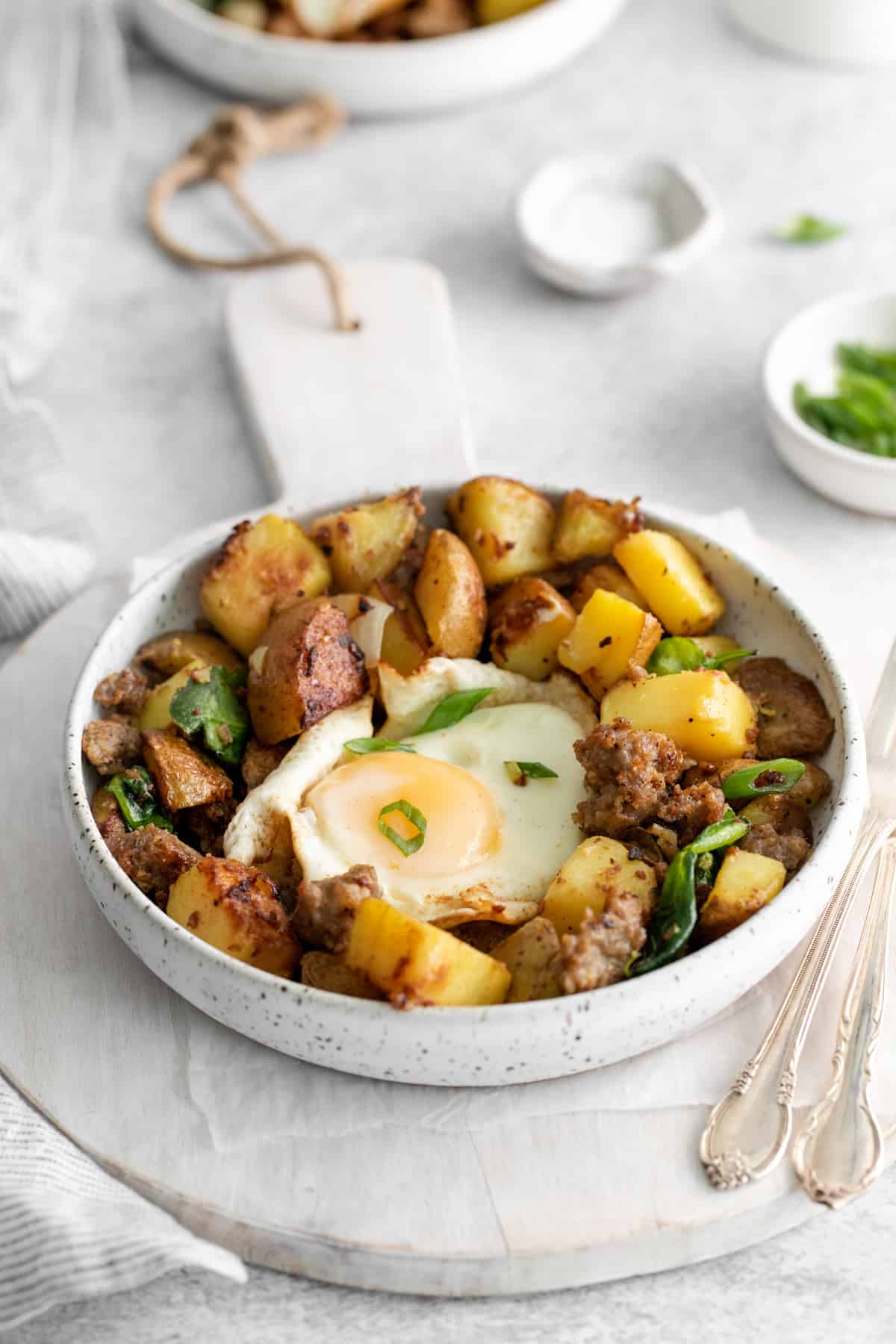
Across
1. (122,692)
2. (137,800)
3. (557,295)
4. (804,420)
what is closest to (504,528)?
(122,692)

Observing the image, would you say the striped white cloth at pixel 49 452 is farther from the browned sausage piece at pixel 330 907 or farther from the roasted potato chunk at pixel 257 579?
the roasted potato chunk at pixel 257 579

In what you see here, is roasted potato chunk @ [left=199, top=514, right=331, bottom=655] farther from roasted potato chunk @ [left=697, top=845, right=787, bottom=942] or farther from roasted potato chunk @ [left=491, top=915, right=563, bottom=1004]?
roasted potato chunk @ [left=697, top=845, right=787, bottom=942]

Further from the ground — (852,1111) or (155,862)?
(155,862)

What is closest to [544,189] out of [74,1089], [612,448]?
[612,448]

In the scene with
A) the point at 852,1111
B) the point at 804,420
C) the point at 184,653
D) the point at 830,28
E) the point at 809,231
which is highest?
the point at 830,28

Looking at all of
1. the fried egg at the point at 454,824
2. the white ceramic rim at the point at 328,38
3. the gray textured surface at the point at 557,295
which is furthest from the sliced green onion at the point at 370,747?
the white ceramic rim at the point at 328,38

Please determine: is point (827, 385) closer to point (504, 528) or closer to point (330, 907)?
point (504, 528)
